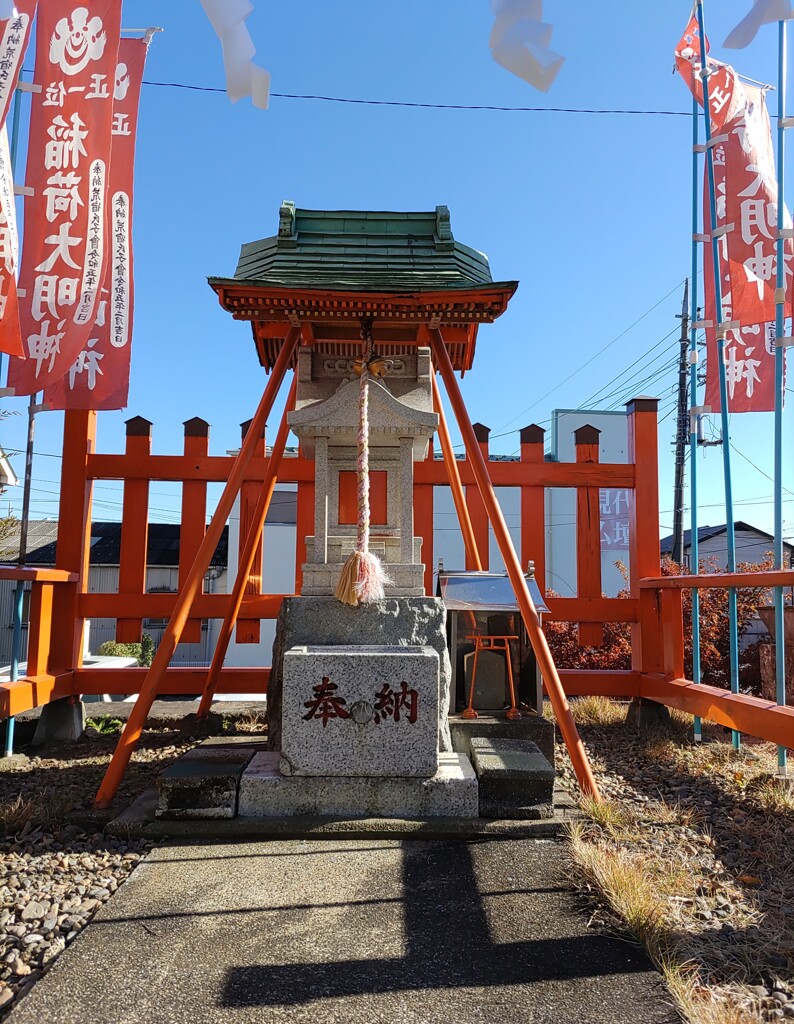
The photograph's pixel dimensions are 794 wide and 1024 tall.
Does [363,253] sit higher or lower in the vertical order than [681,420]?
lower

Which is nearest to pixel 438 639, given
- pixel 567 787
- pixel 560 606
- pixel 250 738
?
pixel 567 787

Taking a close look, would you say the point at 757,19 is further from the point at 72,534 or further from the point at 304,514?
the point at 72,534

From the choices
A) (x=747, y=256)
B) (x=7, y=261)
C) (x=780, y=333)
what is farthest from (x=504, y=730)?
(x=7, y=261)

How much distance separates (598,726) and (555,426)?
15.5 meters

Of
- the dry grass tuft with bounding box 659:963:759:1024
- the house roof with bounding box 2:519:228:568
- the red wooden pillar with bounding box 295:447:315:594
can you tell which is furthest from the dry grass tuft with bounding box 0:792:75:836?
the house roof with bounding box 2:519:228:568

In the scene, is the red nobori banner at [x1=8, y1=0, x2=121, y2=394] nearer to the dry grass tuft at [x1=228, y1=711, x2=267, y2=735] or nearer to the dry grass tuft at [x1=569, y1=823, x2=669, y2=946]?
the dry grass tuft at [x1=228, y1=711, x2=267, y2=735]

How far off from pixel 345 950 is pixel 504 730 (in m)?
2.50

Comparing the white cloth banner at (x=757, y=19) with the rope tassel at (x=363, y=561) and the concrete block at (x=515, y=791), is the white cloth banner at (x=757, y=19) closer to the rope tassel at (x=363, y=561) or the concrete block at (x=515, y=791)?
the rope tassel at (x=363, y=561)

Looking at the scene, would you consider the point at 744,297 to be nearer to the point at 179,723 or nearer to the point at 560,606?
the point at 560,606

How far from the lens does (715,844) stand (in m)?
3.66

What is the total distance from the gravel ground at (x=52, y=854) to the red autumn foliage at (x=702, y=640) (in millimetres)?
5373

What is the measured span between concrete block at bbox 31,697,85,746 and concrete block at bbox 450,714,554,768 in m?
3.50

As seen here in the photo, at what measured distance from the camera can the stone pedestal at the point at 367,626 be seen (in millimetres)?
4469

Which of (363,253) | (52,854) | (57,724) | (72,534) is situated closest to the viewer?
(52,854)
